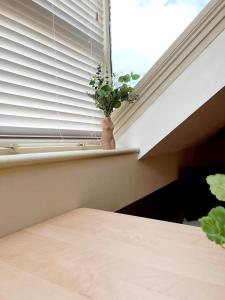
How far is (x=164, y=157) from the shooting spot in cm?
201

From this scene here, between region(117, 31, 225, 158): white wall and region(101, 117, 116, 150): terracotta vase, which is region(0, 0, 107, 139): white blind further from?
region(117, 31, 225, 158): white wall

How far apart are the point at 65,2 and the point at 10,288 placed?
1.22 metres

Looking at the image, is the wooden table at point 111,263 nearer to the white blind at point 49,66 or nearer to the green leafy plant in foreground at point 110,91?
the white blind at point 49,66

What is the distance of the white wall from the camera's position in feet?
3.81

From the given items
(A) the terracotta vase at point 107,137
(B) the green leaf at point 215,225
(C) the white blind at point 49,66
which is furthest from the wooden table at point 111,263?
(A) the terracotta vase at point 107,137

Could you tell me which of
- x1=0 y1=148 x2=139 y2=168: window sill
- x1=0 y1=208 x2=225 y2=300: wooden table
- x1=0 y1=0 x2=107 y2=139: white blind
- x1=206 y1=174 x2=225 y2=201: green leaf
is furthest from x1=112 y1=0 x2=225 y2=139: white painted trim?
x1=206 y1=174 x2=225 y2=201: green leaf

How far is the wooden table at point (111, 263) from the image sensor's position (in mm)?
432

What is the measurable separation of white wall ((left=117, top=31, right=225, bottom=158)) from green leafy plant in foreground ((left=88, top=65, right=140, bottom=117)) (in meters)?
0.17

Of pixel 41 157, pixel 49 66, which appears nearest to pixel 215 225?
pixel 41 157

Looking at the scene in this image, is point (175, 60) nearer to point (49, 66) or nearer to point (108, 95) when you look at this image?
point (108, 95)

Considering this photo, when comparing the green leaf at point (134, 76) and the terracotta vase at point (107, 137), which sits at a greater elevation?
the green leaf at point (134, 76)

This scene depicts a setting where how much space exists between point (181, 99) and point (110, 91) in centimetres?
37

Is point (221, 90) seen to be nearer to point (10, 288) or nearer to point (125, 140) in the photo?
point (125, 140)

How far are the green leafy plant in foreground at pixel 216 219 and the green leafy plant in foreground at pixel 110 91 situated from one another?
1020 mm
